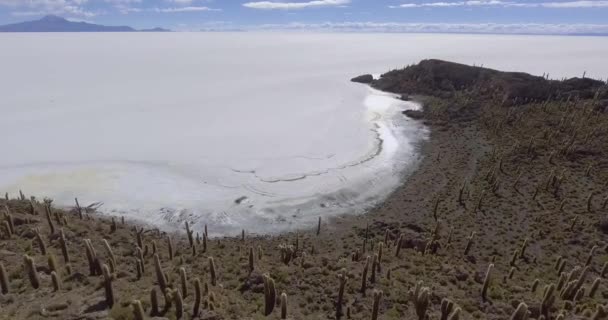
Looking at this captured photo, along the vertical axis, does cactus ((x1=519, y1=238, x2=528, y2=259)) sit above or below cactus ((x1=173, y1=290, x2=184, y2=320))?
below

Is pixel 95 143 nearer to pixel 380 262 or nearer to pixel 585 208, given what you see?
pixel 380 262

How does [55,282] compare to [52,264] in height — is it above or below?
above

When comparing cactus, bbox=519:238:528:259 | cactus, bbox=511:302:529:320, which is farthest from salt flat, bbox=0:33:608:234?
cactus, bbox=511:302:529:320

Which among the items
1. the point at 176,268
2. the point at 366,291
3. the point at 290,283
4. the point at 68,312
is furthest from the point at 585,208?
the point at 68,312

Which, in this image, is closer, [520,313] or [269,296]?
[520,313]

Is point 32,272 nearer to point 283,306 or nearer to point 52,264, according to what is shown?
point 52,264

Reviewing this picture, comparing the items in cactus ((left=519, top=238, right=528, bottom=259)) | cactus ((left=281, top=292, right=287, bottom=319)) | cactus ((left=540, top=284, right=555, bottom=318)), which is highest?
cactus ((left=540, top=284, right=555, bottom=318))

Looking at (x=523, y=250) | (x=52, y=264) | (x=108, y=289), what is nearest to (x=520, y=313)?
(x=523, y=250)

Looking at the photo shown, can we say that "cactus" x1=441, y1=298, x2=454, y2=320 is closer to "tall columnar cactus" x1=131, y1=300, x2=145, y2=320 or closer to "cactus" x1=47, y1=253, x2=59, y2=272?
"tall columnar cactus" x1=131, y1=300, x2=145, y2=320
